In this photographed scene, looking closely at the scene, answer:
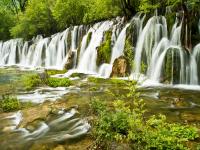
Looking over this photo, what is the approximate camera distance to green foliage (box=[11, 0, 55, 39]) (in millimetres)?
40250

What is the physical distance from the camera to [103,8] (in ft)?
94.4

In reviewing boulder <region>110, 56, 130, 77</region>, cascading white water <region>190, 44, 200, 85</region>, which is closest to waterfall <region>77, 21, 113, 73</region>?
boulder <region>110, 56, 130, 77</region>

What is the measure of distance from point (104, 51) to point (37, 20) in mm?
20035

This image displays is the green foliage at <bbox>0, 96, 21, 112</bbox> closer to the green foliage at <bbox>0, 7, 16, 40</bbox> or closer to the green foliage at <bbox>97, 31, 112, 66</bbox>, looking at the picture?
the green foliage at <bbox>97, 31, 112, 66</bbox>

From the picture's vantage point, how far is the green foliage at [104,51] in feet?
74.3

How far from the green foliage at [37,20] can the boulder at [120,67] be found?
→ 21.9m

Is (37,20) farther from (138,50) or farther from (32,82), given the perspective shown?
(32,82)

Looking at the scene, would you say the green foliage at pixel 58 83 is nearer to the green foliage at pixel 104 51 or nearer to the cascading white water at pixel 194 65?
the green foliage at pixel 104 51

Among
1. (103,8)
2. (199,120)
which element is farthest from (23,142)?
(103,8)

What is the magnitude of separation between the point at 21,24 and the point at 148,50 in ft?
86.1

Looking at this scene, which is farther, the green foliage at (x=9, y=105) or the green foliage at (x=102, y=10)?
the green foliage at (x=102, y=10)

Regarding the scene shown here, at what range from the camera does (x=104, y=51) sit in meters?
22.8

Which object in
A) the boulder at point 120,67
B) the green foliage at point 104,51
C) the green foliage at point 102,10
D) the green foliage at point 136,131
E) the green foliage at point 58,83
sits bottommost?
the green foliage at point 136,131

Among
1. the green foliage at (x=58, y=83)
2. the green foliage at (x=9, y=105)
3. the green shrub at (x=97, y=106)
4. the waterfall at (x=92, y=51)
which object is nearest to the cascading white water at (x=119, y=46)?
the waterfall at (x=92, y=51)
